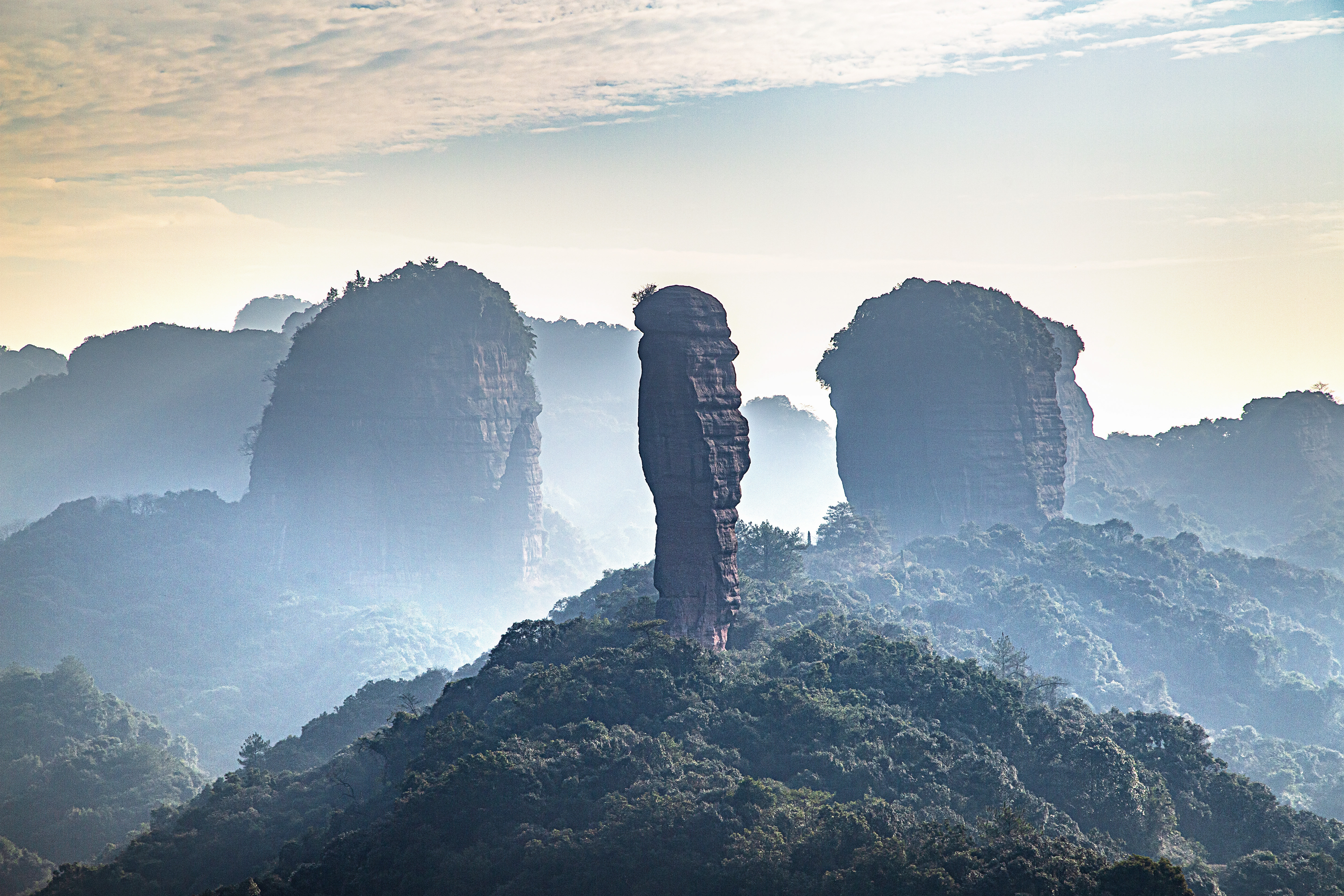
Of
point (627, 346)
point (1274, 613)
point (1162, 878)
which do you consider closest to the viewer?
point (1162, 878)

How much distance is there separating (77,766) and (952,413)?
55.3 m

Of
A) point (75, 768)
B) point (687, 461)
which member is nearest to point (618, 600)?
point (687, 461)

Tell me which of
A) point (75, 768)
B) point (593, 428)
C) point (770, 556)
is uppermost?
point (593, 428)

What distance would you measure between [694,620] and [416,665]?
52014 mm

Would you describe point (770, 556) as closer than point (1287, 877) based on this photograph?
No

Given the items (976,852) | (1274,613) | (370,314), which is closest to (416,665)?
(370,314)

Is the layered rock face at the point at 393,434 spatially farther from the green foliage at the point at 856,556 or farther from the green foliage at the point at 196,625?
the green foliage at the point at 856,556

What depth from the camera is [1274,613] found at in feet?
289

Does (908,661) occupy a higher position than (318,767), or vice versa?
(908,661)

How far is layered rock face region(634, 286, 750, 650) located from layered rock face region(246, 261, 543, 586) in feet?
204

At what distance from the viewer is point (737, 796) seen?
38844 millimetres

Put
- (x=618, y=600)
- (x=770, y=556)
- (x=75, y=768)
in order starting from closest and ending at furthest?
(x=618, y=600), (x=75, y=768), (x=770, y=556)

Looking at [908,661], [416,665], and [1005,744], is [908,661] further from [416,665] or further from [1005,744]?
[416,665]

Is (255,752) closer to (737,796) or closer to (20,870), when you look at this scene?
(20,870)
